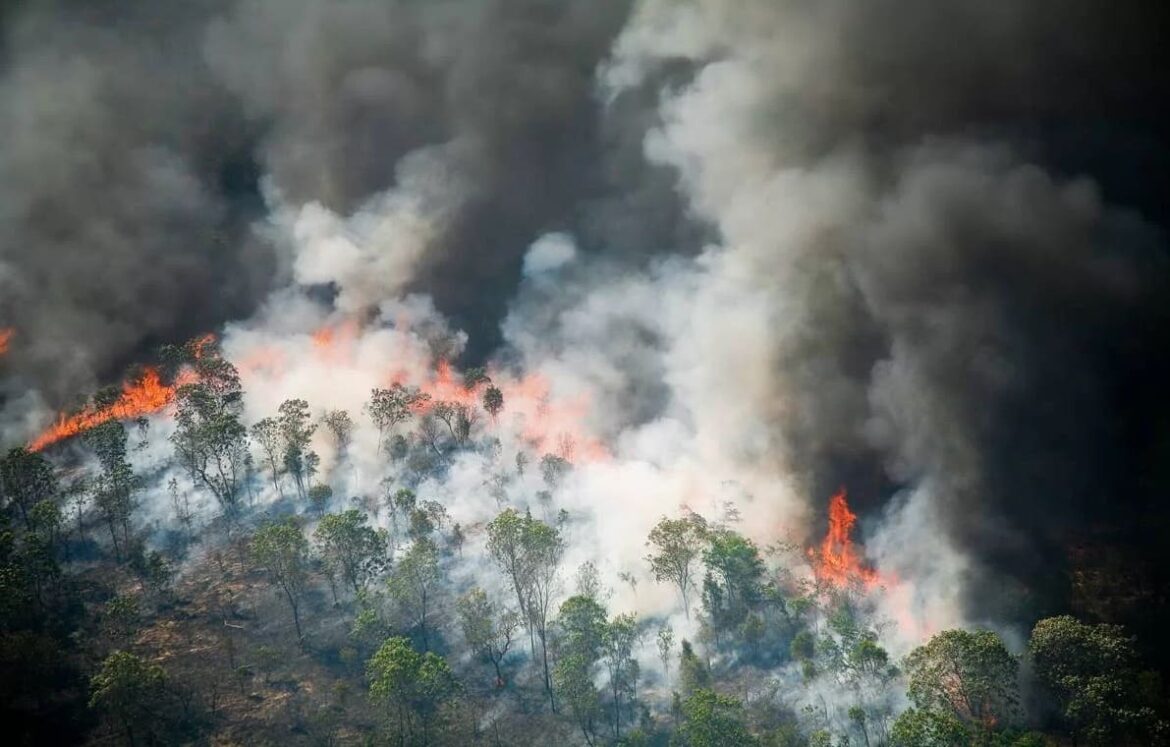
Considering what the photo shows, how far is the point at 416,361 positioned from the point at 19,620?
73.3m

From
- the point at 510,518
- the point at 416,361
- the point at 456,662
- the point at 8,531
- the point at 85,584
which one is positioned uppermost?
the point at 416,361

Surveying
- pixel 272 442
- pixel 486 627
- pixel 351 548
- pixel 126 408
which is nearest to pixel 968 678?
pixel 486 627

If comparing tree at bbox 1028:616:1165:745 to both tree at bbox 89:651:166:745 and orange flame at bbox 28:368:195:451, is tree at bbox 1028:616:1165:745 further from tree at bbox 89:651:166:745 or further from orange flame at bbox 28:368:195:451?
orange flame at bbox 28:368:195:451

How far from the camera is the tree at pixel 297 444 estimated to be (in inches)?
4281

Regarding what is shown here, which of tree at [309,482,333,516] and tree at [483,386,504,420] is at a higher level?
tree at [483,386,504,420]

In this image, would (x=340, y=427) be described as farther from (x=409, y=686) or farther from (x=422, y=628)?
(x=409, y=686)

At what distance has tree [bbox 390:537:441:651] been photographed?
295ft

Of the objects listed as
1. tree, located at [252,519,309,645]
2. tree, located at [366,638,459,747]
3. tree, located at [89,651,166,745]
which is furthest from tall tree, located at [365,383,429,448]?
tree, located at [89,651,166,745]

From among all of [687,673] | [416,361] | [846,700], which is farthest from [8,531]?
[846,700]

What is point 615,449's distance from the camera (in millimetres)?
125125

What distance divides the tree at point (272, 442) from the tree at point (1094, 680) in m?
99.0

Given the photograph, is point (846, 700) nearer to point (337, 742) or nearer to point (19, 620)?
point (337, 742)

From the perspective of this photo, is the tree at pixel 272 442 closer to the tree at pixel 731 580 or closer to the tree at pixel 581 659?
the tree at pixel 581 659

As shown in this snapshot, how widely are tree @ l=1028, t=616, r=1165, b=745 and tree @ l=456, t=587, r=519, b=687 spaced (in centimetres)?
5594
